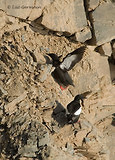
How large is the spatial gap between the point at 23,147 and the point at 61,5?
3696 millimetres

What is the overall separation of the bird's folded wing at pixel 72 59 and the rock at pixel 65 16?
518 millimetres

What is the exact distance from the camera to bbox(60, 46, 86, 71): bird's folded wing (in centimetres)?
927

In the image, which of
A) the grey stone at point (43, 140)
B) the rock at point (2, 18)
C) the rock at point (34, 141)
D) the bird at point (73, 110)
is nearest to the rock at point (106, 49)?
the bird at point (73, 110)

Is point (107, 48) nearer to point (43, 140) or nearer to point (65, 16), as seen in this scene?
point (65, 16)

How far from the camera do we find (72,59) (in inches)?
372

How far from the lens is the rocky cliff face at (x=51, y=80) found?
8.03 metres

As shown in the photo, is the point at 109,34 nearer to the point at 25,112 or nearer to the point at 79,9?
the point at 79,9

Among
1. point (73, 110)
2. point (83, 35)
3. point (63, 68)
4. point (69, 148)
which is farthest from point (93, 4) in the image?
point (69, 148)

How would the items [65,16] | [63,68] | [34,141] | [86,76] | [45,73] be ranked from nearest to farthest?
[34,141] < [45,73] < [63,68] < [65,16] < [86,76]

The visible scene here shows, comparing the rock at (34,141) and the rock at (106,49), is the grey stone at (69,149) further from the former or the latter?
the rock at (106,49)

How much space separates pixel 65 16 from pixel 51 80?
65.6 inches

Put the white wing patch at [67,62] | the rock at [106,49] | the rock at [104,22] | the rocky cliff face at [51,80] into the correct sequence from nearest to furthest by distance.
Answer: the rocky cliff face at [51,80]
the white wing patch at [67,62]
the rock at [104,22]
the rock at [106,49]

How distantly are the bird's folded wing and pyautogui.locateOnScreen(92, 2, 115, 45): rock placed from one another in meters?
0.63

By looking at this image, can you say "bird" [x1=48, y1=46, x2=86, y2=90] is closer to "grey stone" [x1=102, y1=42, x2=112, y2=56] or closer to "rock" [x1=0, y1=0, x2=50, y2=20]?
"rock" [x1=0, y1=0, x2=50, y2=20]
